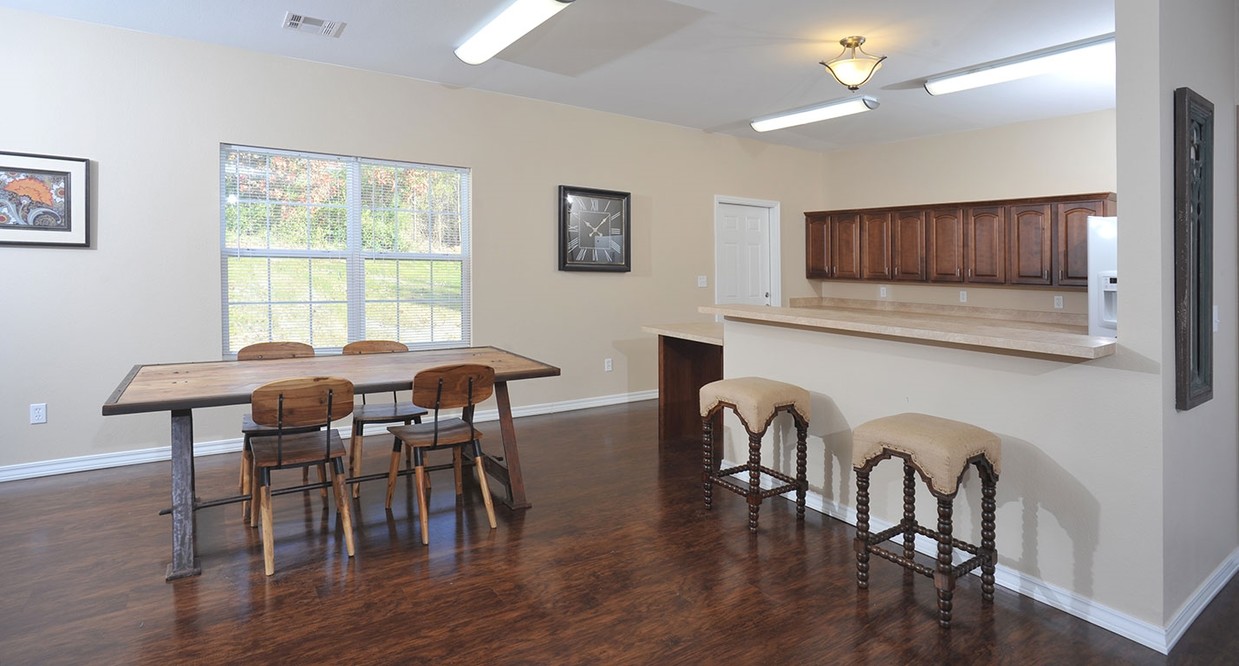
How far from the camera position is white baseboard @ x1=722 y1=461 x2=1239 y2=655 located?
80.3 inches

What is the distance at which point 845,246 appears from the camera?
22.8ft

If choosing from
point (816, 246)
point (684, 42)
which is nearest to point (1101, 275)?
point (816, 246)

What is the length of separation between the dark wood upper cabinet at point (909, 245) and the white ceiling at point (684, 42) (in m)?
1.11

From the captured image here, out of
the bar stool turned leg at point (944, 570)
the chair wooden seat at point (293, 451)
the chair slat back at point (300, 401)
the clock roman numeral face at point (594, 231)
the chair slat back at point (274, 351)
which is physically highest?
the clock roman numeral face at point (594, 231)

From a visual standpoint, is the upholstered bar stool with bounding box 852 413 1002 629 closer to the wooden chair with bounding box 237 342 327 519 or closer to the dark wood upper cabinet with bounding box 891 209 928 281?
the wooden chair with bounding box 237 342 327 519

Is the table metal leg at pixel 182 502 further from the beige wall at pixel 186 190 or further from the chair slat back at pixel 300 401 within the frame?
the beige wall at pixel 186 190

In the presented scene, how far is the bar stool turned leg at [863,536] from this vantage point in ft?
7.84

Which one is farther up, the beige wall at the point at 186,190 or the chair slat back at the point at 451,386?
the beige wall at the point at 186,190

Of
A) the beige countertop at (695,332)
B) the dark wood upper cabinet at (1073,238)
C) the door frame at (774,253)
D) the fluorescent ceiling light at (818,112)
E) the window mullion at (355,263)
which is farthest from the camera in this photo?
the door frame at (774,253)

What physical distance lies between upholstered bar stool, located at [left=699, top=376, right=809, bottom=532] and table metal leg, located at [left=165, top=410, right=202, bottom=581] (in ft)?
7.34

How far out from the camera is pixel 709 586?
2.43 meters

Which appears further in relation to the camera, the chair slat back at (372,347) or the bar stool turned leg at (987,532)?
the chair slat back at (372,347)

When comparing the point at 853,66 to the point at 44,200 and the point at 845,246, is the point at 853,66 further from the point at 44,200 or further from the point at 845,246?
the point at 44,200

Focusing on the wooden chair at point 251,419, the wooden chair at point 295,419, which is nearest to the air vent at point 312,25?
the wooden chair at point 251,419
